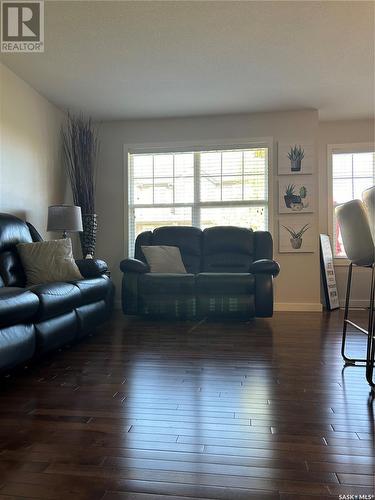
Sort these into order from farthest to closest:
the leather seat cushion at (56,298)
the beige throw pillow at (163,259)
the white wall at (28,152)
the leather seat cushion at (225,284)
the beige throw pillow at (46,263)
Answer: the beige throw pillow at (163,259) → the leather seat cushion at (225,284) → the white wall at (28,152) → the beige throw pillow at (46,263) → the leather seat cushion at (56,298)

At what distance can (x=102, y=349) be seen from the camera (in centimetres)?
281

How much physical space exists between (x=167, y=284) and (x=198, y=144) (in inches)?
80.8

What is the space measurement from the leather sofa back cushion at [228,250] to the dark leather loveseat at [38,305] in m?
1.37

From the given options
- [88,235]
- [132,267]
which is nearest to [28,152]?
[88,235]

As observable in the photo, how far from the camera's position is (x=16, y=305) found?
207 cm

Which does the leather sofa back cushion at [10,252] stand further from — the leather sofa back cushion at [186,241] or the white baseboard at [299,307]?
the white baseboard at [299,307]

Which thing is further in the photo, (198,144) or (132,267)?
(198,144)

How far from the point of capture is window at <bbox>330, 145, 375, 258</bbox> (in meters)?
5.12

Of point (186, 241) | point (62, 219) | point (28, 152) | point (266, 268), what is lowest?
point (266, 268)

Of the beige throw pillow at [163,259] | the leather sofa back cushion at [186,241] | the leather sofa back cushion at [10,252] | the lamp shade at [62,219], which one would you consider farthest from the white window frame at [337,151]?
the leather sofa back cushion at [10,252]

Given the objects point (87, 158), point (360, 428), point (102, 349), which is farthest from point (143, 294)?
point (360, 428)

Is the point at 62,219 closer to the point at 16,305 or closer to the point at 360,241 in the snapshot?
the point at 16,305

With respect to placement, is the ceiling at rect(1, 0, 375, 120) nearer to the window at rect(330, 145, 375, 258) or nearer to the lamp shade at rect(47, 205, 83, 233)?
the window at rect(330, 145, 375, 258)

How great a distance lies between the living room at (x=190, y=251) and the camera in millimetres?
1368
